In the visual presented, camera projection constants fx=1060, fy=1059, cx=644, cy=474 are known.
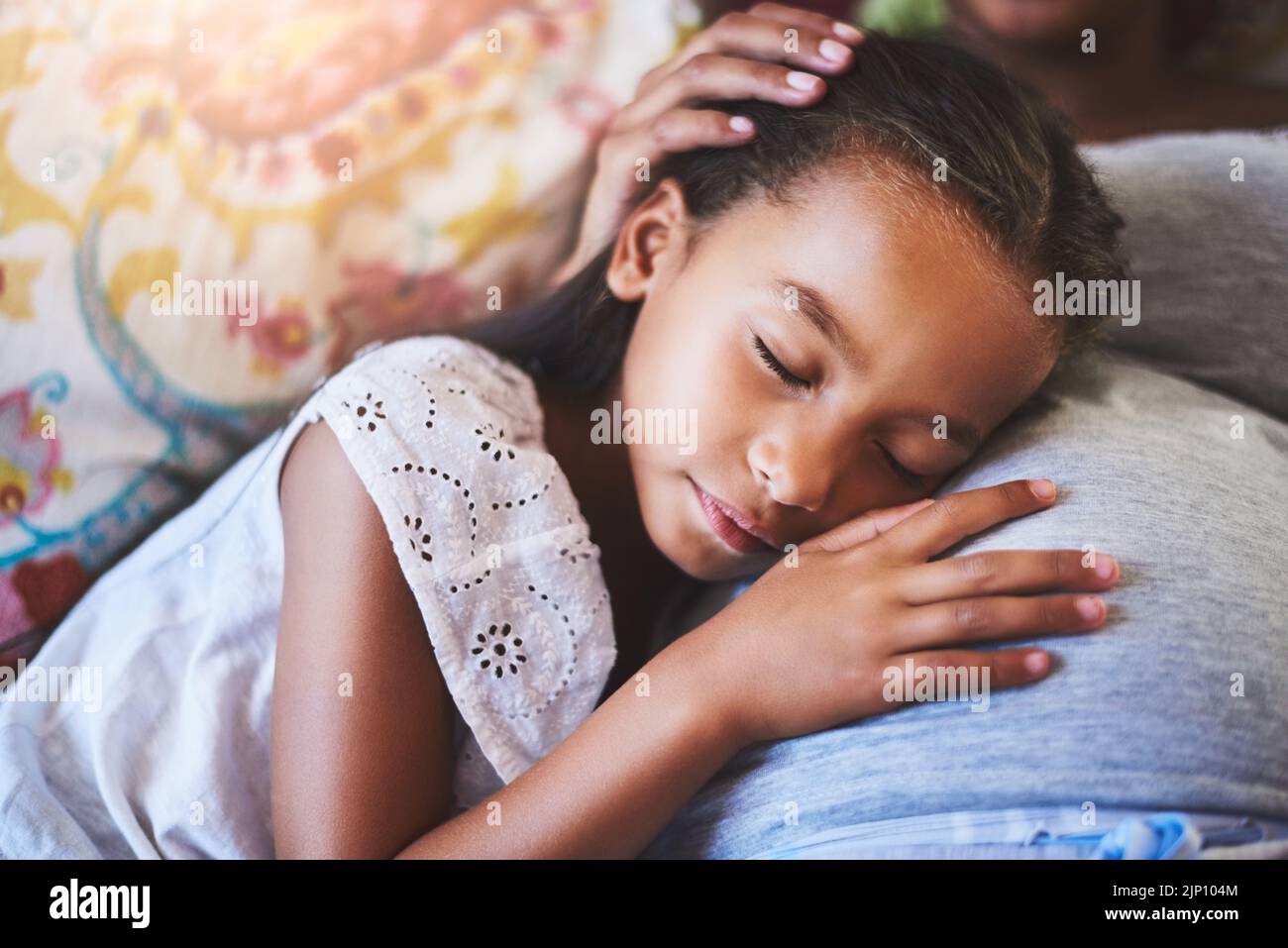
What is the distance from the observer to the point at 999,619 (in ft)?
2.04

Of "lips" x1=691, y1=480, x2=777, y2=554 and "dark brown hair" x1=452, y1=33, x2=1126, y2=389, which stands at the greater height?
"dark brown hair" x1=452, y1=33, x2=1126, y2=389

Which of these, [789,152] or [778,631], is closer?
[778,631]

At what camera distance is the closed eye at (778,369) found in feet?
2.35

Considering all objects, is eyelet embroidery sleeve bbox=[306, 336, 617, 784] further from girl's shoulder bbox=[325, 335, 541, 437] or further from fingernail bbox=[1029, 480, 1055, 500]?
fingernail bbox=[1029, 480, 1055, 500]

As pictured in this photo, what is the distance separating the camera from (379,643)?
2.24 feet

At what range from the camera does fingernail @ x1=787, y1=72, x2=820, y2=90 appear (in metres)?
0.80

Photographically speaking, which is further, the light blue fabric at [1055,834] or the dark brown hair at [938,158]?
the dark brown hair at [938,158]

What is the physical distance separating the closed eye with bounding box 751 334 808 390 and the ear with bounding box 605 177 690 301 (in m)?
0.14

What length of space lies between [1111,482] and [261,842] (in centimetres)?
63

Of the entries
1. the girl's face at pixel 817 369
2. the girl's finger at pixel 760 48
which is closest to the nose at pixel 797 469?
the girl's face at pixel 817 369

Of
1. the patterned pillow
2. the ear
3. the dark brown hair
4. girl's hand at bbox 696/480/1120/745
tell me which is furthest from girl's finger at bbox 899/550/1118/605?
the patterned pillow

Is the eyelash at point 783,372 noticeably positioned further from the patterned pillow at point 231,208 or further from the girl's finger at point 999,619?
the patterned pillow at point 231,208

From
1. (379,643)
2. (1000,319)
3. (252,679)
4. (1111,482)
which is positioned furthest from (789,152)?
(252,679)
